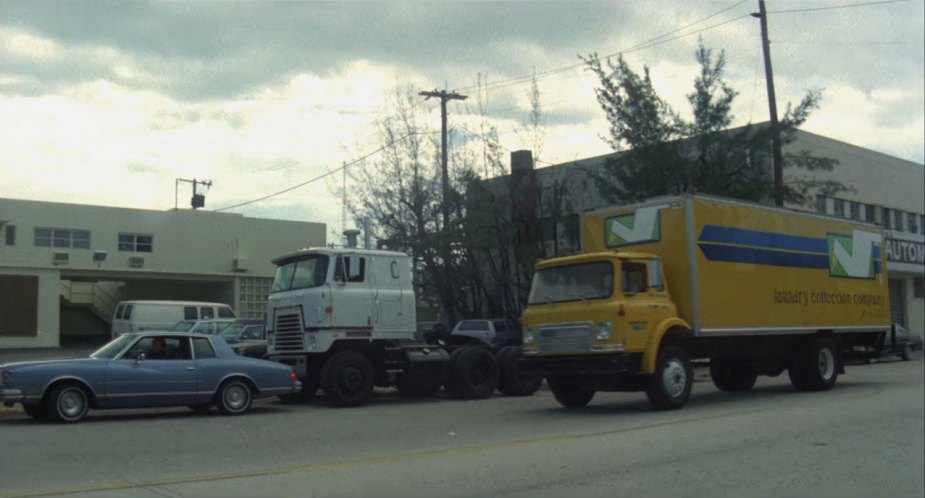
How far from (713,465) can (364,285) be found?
920 cm

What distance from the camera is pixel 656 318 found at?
1481cm

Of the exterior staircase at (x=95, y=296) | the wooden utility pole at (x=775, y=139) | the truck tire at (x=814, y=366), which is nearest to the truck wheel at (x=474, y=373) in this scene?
the truck tire at (x=814, y=366)

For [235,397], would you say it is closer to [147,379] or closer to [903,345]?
[147,379]

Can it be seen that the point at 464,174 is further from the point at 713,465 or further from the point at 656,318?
the point at 713,465

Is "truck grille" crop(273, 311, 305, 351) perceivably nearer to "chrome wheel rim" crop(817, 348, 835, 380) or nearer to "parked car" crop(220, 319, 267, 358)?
"parked car" crop(220, 319, 267, 358)

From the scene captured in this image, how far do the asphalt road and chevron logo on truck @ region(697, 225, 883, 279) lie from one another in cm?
268

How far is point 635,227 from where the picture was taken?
641 inches

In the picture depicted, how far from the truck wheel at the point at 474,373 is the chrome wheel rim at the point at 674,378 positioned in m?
4.81

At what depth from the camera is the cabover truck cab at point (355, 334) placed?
664 inches

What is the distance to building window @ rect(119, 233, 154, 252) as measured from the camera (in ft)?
129

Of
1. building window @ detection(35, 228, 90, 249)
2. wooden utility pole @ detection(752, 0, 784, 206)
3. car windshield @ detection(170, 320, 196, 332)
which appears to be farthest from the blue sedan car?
building window @ detection(35, 228, 90, 249)

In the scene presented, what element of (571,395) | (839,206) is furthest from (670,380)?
(839,206)

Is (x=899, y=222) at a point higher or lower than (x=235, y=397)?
higher

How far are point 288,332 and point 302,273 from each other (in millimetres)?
1163
